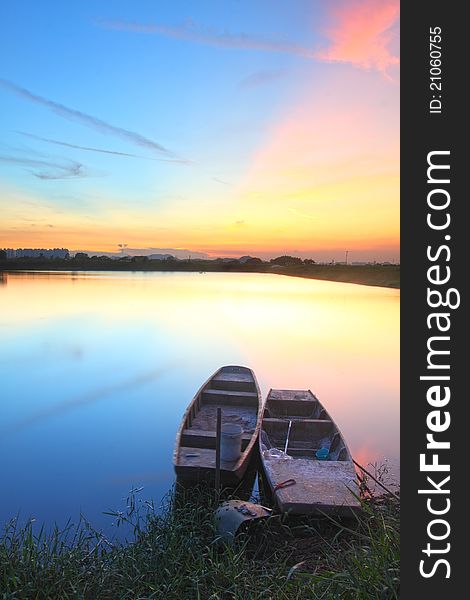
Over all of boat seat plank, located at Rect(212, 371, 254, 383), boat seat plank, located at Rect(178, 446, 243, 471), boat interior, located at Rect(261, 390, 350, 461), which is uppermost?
boat seat plank, located at Rect(212, 371, 254, 383)

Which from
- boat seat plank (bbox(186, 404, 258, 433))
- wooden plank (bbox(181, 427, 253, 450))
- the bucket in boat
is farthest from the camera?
boat seat plank (bbox(186, 404, 258, 433))

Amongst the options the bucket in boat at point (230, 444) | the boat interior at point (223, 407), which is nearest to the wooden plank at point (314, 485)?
the bucket in boat at point (230, 444)

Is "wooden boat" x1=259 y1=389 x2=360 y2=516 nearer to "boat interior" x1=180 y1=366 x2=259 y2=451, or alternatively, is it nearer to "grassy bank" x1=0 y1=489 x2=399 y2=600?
"grassy bank" x1=0 y1=489 x2=399 y2=600

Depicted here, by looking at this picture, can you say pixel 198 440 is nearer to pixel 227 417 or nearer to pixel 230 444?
pixel 230 444

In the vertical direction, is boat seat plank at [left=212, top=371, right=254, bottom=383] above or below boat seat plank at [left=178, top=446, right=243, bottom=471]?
above

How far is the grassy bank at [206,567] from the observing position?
360cm

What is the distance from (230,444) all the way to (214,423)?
2.42m

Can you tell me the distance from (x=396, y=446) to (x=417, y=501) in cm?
895

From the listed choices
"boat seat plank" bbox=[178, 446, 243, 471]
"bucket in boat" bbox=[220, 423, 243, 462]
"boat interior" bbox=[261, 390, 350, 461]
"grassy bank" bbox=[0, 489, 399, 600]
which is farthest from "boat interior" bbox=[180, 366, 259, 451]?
"grassy bank" bbox=[0, 489, 399, 600]

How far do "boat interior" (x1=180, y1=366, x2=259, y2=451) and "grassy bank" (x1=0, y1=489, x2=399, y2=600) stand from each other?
213 cm

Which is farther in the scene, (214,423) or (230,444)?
(214,423)

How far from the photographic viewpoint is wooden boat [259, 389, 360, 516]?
614 cm

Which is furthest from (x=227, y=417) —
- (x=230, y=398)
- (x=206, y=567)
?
(x=206, y=567)

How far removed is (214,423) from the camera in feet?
31.8
